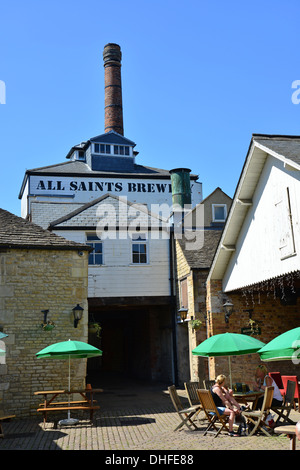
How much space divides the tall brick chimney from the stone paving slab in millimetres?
28037

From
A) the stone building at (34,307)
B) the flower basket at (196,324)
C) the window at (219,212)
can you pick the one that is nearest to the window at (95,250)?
the flower basket at (196,324)

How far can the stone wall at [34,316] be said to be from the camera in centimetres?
1330

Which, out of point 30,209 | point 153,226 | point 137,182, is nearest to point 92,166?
point 137,182

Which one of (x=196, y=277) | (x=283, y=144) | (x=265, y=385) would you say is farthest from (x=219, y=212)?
(x=265, y=385)

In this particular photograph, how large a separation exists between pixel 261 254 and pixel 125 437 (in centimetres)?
558

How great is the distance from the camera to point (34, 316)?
13.8 meters

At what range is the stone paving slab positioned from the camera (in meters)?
8.47

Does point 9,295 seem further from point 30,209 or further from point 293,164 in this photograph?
point 30,209

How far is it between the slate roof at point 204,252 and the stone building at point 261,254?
247 centimetres

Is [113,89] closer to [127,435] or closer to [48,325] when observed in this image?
[48,325]

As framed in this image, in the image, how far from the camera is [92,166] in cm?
3609

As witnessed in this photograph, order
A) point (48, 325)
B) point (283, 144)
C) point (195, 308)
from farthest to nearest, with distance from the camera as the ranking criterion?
point (195, 308) → point (48, 325) → point (283, 144)

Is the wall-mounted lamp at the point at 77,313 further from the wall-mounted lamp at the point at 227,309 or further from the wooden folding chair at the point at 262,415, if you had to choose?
the wooden folding chair at the point at 262,415
